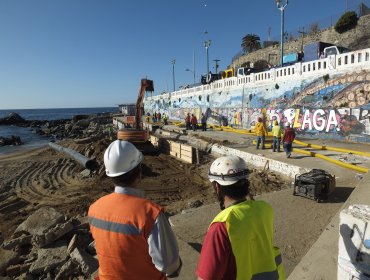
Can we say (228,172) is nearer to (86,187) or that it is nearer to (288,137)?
(288,137)

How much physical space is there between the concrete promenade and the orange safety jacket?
249 centimetres

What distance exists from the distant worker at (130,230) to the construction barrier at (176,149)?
14717mm

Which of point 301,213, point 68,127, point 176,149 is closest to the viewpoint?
point 301,213

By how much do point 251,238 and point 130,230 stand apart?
2.83 ft

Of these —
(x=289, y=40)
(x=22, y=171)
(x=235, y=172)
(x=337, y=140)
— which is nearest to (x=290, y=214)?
(x=235, y=172)

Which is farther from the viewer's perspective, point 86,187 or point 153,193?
point 86,187

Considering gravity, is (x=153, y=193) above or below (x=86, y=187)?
above

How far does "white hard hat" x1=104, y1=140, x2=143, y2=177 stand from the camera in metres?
2.38

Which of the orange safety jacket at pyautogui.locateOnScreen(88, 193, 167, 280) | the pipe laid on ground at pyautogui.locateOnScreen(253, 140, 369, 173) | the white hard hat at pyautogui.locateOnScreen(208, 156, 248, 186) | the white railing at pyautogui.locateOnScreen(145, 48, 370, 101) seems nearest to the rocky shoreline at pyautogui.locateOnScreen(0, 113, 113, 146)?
the white railing at pyautogui.locateOnScreen(145, 48, 370, 101)

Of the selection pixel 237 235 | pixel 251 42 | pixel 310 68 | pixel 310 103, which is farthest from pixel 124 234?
pixel 251 42

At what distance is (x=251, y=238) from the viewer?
2.06 metres

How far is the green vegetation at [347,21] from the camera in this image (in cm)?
3588

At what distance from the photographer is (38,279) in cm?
563

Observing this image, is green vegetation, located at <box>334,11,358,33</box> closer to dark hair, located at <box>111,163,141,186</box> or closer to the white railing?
the white railing
